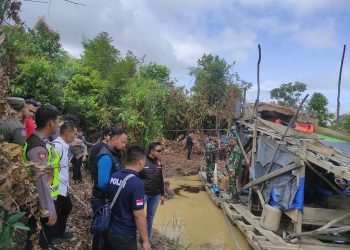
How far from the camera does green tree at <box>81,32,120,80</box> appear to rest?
50.8 feet

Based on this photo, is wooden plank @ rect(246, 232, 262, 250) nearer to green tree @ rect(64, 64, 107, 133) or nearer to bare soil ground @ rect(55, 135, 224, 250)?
bare soil ground @ rect(55, 135, 224, 250)

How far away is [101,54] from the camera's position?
52.1 feet

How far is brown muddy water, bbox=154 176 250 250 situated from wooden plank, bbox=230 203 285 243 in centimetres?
42

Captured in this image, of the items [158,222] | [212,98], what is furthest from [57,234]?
[212,98]

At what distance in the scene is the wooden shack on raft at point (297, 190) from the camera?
7.01 metres

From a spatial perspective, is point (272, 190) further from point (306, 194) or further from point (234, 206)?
point (234, 206)

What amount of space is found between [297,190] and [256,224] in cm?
155

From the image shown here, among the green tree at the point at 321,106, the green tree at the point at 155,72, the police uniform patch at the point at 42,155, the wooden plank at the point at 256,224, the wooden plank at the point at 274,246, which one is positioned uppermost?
the green tree at the point at 155,72

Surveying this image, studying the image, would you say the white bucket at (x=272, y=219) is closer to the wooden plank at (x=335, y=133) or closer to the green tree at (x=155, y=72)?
the wooden plank at (x=335, y=133)

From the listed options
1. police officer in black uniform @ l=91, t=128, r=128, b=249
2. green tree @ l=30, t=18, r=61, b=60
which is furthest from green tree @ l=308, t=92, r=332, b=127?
police officer in black uniform @ l=91, t=128, r=128, b=249

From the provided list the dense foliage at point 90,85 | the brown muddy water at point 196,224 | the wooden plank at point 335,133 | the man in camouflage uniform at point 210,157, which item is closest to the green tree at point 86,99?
the dense foliage at point 90,85

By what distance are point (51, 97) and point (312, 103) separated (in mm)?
15106

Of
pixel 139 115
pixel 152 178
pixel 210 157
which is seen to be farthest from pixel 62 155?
pixel 210 157

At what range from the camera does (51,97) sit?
1136 cm
